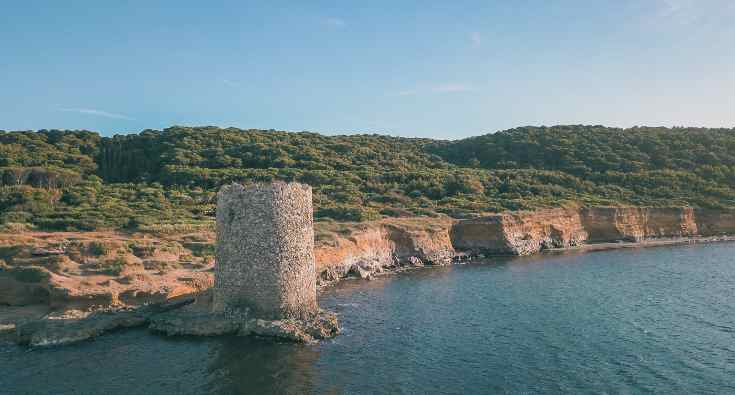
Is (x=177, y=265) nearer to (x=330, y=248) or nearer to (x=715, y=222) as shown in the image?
(x=330, y=248)

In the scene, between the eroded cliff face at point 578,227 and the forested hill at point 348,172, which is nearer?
the forested hill at point 348,172

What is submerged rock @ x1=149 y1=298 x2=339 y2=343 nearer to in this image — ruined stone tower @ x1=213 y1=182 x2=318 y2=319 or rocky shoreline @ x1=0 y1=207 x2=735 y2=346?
rocky shoreline @ x1=0 y1=207 x2=735 y2=346

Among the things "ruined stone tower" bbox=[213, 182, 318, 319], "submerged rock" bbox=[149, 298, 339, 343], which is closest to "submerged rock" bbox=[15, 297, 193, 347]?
"submerged rock" bbox=[149, 298, 339, 343]

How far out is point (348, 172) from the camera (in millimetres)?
58625

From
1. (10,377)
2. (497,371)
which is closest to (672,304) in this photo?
(497,371)

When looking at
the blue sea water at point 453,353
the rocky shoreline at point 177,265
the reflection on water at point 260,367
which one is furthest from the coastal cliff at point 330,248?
the reflection on water at point 260,367

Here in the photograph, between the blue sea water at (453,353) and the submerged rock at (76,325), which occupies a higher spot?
the submerged rock at (76,325)

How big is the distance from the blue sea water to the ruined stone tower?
1.78 meters

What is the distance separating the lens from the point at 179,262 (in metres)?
27.3

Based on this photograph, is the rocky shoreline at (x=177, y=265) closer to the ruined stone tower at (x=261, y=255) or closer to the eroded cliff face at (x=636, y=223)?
the ruined stone tower at (x=261, y=255)

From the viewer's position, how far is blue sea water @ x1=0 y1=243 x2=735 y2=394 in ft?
51.7

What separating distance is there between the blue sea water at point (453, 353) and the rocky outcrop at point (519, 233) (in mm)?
14732

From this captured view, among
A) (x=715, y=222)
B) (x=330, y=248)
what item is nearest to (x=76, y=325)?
(x=330, y=248)

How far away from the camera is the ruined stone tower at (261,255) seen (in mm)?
20594
